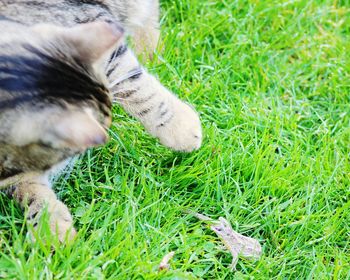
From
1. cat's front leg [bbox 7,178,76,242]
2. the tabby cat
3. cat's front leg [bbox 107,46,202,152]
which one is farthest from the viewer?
cat's front leg [bbox 107,46,202,152]

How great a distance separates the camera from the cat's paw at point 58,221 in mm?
2078

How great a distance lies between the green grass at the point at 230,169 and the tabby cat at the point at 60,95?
0.35 ft

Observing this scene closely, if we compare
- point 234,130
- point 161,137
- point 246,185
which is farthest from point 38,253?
point 234,130

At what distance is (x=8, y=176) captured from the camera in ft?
6.95

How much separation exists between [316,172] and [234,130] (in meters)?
0.37

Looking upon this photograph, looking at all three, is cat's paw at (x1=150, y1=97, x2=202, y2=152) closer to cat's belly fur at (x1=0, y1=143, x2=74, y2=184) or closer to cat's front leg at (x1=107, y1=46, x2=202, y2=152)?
cat's front leg at (x1=107, y1=46, x2=202, y2=152)

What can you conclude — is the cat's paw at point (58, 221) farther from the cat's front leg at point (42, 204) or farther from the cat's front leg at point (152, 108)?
the cat's front leg at point (152, 108)

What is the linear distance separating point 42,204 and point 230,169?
2.37 feet

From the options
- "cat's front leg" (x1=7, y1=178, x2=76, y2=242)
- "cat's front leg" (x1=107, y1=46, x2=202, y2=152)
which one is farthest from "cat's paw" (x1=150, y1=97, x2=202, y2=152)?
"cat's front leg" (x1=7, y1=178, x2=76, y2=242)

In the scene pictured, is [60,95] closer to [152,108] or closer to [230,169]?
[152,108]

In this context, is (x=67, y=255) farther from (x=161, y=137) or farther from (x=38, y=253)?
(x=161, y=137)

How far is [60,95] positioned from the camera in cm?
→ 187

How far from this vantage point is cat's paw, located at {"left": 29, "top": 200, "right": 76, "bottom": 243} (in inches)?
81.8

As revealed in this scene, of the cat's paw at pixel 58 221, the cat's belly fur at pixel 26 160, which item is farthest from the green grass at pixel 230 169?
the cat's belly fur at pixel 26 160
